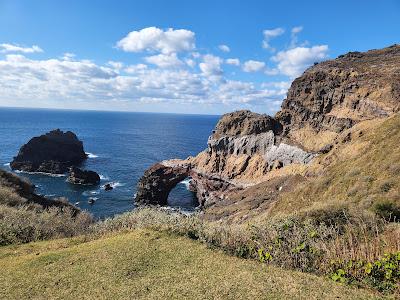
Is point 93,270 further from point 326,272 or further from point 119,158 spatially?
point 119,158

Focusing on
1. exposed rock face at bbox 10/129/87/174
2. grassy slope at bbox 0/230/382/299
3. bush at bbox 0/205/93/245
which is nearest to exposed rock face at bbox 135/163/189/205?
exposed rock face at bbox 10/129/87/174

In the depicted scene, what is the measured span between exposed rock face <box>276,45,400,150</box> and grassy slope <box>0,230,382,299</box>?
57142 millimetres

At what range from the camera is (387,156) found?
33.2 metres

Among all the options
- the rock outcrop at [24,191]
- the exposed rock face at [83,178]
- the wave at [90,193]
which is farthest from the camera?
the exposed rock face at [83,178]

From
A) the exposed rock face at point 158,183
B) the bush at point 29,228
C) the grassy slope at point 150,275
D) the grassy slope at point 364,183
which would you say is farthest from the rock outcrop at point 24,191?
the exposed rock face at point 158,183

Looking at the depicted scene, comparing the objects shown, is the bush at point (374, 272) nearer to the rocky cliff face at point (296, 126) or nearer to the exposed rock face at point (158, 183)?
the rocky cliff face at point (296, 126)

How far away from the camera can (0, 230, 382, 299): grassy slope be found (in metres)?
12.1

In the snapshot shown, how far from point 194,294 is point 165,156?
129 metres

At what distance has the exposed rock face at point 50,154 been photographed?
108 metres

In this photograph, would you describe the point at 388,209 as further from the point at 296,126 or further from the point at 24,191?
the point at 296,126

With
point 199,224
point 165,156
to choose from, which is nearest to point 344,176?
point 199,224

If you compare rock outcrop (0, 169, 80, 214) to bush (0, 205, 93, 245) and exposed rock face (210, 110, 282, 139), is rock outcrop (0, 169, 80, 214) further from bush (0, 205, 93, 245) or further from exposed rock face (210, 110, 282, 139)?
exposed rock face (210, 110, 282, 139)

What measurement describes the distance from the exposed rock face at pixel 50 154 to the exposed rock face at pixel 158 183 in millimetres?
35616

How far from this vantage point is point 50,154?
119 meters
